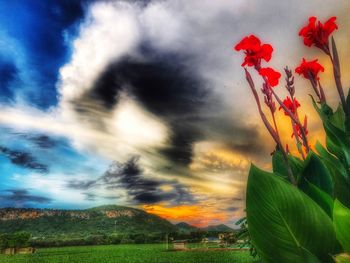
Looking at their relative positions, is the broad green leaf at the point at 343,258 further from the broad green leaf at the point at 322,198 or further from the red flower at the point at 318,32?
the red flower at the point at 318,32

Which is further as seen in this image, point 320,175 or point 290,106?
point 290,106

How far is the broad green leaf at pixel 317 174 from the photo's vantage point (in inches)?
38.7

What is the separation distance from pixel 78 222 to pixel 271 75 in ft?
166

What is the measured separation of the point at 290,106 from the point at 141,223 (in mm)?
46883

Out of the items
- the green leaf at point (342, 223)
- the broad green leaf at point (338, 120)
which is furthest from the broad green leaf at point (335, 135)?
the green leaf at point (342, 223)

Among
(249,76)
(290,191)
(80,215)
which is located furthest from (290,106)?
(80,215)

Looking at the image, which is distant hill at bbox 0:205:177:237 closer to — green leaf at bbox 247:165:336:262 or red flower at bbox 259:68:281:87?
red flower at bbox 259:68:281:87

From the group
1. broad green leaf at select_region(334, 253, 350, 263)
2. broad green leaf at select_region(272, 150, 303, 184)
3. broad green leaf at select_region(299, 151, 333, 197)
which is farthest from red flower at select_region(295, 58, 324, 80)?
broad green leaf at select_region(334, 253, 350, 263)

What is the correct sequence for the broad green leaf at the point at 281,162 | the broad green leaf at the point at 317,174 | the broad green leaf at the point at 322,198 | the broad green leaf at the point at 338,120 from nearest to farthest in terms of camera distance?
the broad green leaf at the point at 322,198 < the broad green leaf at the point at 317,174 < the broad green leaf at the point at 338,120 < the broad green leaf at the point at 281,162

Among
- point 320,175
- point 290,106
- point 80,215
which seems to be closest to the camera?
point 320,175

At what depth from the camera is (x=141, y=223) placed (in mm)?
46594

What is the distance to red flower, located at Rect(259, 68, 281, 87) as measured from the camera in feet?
3.50

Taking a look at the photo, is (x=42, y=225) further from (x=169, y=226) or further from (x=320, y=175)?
(x=320, y=175)

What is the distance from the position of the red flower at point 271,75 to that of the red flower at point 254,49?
0.08ft
